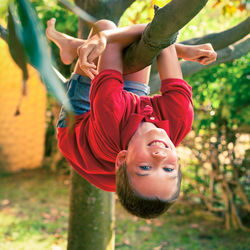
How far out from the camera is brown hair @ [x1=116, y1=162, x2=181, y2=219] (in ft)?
5.59

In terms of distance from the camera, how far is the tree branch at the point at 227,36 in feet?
7.52

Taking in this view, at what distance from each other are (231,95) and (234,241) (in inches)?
65.0

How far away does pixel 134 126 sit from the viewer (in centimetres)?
172

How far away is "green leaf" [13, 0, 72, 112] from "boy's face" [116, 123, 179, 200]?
112 centimetres

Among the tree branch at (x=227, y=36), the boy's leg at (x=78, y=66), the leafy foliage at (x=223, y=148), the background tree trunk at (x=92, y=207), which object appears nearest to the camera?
the boy's leg at (x=78, y=66)

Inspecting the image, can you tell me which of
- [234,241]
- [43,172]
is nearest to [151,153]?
[234,241]

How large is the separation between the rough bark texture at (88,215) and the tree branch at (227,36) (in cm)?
136

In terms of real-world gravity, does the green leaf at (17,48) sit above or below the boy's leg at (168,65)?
above

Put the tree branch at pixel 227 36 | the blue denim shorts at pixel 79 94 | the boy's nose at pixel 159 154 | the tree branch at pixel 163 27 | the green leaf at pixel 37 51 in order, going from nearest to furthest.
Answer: the green leaf at pixel 37 51
the tree branch at pixel 163 27
the boy's nose at pixel 159 154
the blue denim shorts at pixel 79 94
the tree branch at pixel 227 36

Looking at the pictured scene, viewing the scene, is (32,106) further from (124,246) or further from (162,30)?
(162,30)

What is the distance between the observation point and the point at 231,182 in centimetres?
445

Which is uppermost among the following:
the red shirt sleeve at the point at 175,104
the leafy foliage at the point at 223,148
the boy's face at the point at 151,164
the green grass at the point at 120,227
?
the red shirt sleeve at the point at 175,104

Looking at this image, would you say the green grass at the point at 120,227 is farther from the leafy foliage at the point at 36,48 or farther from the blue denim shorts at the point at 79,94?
the leafy foliage at the point at 36,48

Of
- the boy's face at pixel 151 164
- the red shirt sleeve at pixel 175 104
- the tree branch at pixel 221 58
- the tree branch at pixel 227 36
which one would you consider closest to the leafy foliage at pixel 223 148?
the tree branch at pixel 221 58
